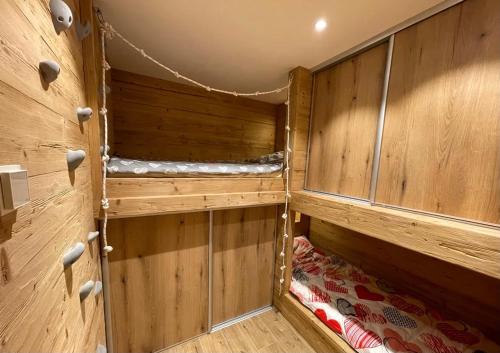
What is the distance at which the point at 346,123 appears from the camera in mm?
1410

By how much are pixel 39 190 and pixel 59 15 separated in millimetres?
567

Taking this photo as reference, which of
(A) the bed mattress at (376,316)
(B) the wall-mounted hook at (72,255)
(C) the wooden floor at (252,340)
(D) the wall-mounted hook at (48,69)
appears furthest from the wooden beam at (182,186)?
(C) the wooden floor at (252,340)

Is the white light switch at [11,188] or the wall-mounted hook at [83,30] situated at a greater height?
the wall-mounted hook at [83,30]

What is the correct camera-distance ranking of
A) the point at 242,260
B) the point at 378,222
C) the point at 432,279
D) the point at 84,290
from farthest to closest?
1. the point at 242,260
2. the point at 432,279
3. the point at 378,222
4. the point at 84,290

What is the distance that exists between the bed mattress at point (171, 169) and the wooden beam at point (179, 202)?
5.7 inches

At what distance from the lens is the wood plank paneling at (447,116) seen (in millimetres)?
825

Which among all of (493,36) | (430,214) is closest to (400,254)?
(430,214)

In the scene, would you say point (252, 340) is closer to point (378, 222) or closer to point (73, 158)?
point (378, 222)

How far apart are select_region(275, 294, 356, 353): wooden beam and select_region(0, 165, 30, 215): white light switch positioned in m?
1.77

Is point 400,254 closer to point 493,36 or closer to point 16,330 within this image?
point 493,36

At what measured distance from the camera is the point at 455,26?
0.91m

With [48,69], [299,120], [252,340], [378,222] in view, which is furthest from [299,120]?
[252,340]

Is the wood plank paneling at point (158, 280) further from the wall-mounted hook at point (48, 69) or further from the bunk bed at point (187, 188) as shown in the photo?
the wall-mounted hook at point (48, 69)

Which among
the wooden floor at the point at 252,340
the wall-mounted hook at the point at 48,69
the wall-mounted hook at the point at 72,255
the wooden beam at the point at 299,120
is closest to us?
the wall-mounted hook at the point at 48,69
